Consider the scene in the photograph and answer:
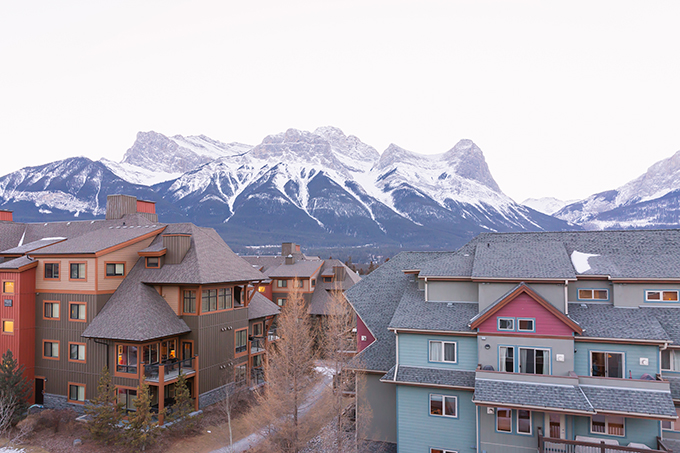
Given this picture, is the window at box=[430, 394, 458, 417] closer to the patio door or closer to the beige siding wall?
the patio door

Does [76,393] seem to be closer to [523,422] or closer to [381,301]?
[381,301]

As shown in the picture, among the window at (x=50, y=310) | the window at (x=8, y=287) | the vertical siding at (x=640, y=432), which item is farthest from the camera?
the window at (x=8, y=287)

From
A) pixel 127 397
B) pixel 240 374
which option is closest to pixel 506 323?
pixel 240 374

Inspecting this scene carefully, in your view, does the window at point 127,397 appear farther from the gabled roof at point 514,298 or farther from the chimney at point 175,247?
the gabled roof at point 514,298

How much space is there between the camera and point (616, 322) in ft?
69.4

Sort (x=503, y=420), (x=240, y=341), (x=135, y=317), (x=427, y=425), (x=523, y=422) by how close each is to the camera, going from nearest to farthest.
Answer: (x=523, y=422) < (x=503, y=420) < (x=427, y=425) < (x=135, y=317) < (x=240, y=341)

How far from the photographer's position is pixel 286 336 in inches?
993

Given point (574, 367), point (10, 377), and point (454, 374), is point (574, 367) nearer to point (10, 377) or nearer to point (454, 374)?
point (454, 374)

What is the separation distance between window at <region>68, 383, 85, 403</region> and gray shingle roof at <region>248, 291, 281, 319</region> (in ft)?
44.9

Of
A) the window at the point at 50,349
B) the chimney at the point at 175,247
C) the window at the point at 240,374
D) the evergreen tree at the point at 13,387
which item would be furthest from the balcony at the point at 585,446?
the window at the point at 50,349

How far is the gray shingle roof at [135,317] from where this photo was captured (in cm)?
2753

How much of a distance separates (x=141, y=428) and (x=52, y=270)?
1505 centimetres

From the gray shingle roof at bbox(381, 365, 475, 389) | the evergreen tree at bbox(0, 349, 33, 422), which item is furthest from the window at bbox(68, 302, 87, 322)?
the gray shingle roof at bbox(381, 365, 475, 389)

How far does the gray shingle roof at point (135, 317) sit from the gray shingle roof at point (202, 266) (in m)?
1.24
